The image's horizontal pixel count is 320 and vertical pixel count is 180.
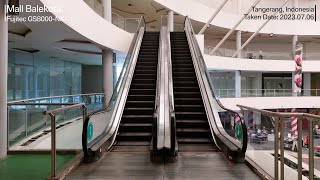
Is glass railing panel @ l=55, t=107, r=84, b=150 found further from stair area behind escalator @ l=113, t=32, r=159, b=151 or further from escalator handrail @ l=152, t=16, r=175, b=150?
escalator handrail @ l=152, t=16, r=175, b=150

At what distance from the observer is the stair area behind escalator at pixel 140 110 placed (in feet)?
22.8

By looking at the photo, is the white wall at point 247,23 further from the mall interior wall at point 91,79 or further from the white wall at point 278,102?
the mall interior wall at point 91,79

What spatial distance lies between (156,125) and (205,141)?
65.9 inches

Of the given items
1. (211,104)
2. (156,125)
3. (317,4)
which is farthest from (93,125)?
(317,4)

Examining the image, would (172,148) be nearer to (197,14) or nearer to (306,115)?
(306,115)

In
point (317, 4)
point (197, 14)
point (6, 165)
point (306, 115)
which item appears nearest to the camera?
point (306, 115)

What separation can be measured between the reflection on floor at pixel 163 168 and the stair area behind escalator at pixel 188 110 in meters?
0.87

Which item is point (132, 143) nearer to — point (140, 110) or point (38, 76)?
point (140, 110)

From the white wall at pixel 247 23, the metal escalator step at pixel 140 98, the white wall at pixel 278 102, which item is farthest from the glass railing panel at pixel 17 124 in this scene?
the white wall at pixel 278 102

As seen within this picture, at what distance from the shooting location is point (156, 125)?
5.62 m

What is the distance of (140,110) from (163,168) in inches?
116

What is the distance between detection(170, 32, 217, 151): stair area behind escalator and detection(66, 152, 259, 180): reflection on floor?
868 millimetres

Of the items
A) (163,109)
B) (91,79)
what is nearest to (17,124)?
(163,109)

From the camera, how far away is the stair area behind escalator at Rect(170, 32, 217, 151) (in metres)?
6.85
